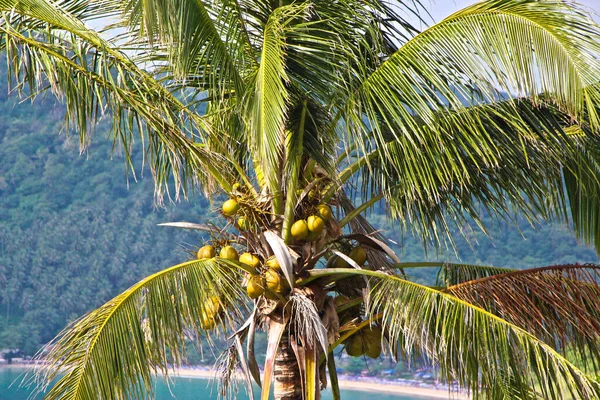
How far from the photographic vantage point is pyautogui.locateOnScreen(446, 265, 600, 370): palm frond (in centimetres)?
392

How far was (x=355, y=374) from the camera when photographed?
3756 cm

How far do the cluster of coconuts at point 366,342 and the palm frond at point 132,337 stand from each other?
2.80 ft

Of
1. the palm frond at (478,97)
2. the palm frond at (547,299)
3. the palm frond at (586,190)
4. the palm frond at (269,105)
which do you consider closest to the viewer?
the palm frond at (478,97)

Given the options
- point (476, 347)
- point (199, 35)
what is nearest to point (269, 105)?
point (199, 35)

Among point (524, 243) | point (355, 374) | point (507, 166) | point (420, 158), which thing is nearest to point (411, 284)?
point (420, 158)

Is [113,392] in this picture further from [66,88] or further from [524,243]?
[524,243]

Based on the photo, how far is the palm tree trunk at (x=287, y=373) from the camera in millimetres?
4430

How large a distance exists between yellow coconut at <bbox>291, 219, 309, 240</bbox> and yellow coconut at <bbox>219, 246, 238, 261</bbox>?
0.35 meters

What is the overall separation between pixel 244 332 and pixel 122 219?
3471cm

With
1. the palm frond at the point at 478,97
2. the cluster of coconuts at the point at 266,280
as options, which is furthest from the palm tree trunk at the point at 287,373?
the palm frond at the point at 478,97

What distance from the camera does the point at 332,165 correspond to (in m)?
4.26

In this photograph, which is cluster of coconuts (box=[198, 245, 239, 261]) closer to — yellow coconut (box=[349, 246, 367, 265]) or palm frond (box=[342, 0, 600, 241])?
yellow coconut (box=[349, 246, 367, 265])

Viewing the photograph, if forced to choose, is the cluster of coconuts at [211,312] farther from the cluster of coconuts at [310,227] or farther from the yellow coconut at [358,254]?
the yellow coconut at [358,254]

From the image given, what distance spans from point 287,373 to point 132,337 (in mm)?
1070
